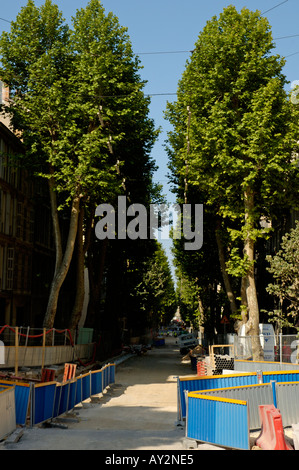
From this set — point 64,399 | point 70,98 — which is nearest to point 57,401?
point 64,399

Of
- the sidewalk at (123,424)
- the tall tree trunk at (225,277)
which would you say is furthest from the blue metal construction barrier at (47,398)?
the tall tree trunk at (225,277)

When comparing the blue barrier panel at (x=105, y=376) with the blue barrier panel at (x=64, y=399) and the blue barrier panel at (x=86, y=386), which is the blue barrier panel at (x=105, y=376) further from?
the blue barrier panel at (x=64, y=399)

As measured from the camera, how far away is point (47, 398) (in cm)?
1303

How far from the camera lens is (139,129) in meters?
32.6

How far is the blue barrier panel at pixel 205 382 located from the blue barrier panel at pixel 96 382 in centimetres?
678

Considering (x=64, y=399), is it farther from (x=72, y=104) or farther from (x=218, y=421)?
(x=72, y=104)

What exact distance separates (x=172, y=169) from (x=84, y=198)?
887cm

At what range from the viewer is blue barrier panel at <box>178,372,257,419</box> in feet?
Result: 45.0

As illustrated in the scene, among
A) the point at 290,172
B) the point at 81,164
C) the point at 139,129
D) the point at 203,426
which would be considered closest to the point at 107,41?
the point at 139,129

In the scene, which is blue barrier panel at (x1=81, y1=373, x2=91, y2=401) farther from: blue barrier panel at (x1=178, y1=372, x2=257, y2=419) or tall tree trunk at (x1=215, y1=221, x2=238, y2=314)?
tall tree trunk at (x1=215, y1=221, x2=238, y2=314)

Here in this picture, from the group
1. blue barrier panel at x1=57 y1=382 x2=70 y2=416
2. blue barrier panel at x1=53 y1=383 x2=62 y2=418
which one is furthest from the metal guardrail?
blue barrier panel at x1=57 y1=382 x2=70 y2=416

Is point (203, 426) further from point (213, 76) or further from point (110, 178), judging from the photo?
point (213, 76)

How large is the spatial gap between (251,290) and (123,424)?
45.1ft

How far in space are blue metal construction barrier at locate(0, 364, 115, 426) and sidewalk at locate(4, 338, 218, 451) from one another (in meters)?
0.35
